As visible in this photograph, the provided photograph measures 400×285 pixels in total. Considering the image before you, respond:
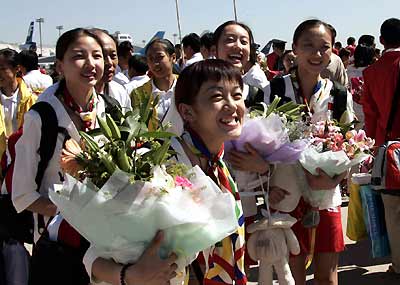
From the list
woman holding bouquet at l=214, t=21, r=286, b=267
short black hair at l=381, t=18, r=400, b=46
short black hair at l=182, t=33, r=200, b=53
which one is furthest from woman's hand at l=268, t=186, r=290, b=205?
short black hair at l=182, t=33, r=200, b=53

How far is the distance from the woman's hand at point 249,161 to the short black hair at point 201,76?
0.45 metres

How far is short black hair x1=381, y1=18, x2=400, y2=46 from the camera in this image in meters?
4.74

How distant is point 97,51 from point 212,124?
811 mm

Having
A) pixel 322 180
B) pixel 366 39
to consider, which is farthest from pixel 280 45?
pixel 322 180

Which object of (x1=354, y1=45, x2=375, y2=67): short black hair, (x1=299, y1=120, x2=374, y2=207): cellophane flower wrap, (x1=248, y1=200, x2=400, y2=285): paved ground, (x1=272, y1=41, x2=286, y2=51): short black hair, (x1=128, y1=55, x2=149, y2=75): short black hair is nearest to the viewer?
(x1=299, y1=120, x2=374, y2=207): cellophane flower wrap

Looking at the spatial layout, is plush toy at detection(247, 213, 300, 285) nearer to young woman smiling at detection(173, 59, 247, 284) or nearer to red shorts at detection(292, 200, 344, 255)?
red shorts at detection(292, 200, 344, 255)

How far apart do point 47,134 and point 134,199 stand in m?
0.97

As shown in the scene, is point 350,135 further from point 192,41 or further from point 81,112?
point 192,41

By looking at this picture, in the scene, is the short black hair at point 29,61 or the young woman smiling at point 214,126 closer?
the young woman smiling at point 214,126

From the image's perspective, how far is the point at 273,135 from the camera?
2727 millimetres

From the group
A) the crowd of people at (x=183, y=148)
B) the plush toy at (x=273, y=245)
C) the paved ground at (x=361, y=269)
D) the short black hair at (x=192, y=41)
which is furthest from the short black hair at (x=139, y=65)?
the plush toy at (x=273, y=245)

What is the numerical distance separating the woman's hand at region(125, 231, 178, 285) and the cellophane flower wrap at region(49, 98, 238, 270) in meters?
0.03

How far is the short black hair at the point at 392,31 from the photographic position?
4.74 meters

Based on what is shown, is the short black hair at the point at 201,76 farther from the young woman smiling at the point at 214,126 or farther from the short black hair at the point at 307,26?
the short black hair at the point at 307,26
